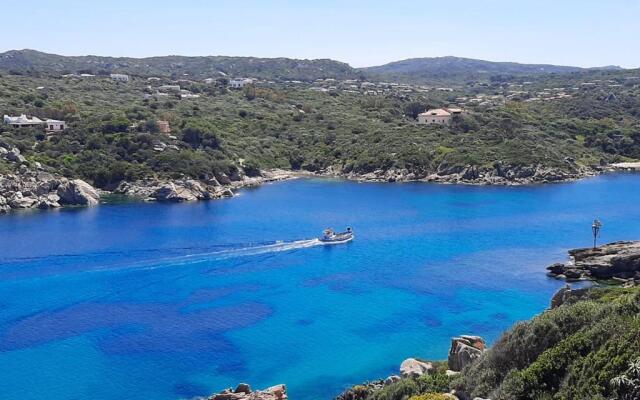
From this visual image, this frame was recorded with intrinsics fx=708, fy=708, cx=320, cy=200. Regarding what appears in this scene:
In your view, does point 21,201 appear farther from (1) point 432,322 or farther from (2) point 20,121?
(1) point 432,322

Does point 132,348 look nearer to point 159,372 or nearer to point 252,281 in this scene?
point 159,372

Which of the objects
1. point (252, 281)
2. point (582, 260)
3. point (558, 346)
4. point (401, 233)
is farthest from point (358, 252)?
point (558, 346)

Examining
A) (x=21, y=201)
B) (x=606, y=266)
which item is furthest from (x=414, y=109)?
(x=606, y=266)

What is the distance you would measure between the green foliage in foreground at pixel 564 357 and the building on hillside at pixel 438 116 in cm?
10557

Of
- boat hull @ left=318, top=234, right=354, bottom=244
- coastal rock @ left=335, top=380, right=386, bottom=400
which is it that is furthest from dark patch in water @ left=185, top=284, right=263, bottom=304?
coastal rock @ left=335, top=380, right=386, bottom=400

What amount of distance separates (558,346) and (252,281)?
33.2 metres

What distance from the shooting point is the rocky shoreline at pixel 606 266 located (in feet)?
162

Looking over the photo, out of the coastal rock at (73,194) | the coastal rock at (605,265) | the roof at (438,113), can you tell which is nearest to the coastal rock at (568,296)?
the coastal rock at (605,265)

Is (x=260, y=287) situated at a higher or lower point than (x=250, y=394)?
lower

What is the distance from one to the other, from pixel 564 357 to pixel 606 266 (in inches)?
1356

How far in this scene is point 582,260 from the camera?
5350 centimetres

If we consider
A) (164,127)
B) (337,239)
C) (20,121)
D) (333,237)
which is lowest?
(337,239)

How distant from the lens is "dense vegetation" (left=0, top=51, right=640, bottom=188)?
305ft

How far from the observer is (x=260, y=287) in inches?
1938
